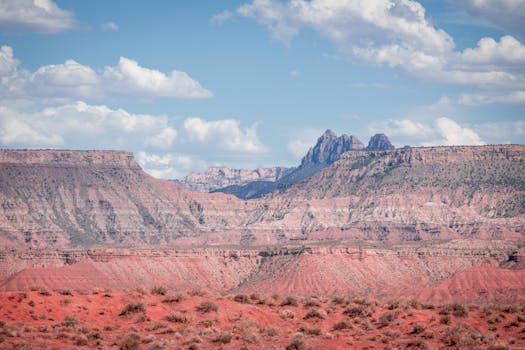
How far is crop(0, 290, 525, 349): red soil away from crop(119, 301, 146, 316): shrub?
0.71ft

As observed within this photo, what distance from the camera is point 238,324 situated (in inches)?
1886

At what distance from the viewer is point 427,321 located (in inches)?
1962

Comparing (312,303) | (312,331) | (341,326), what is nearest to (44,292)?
(312,331)

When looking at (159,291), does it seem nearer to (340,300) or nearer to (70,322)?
(70,322)

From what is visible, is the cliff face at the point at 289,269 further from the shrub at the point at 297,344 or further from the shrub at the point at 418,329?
the shrub at the point at 297,344

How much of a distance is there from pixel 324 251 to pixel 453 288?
117 ft

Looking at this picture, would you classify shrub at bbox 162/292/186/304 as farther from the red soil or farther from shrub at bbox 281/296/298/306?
shrub at bbox 281/296/298/306

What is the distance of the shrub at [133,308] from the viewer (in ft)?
158

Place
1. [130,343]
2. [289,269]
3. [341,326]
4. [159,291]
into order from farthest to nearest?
1. [289,269]
2. [159,291]
3. [341,326]
4. [130,343]

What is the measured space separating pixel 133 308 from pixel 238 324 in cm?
528

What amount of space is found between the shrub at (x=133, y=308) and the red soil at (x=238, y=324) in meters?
0.22

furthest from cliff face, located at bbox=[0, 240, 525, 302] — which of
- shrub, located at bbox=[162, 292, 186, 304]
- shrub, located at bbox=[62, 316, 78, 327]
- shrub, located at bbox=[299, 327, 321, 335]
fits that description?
shrub, located at bbox=[62, 316, 78, 327]

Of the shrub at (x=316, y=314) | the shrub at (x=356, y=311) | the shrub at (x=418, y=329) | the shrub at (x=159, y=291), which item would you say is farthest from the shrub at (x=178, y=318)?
the shrub at (x=418, y=329)

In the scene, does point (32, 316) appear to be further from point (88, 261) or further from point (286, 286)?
point (88, 261)
